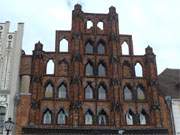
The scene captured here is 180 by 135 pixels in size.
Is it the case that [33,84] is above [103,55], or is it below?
below

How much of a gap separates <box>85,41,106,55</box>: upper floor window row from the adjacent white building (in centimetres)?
477

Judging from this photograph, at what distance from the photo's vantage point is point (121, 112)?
2672cm

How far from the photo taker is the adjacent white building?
85.8ft

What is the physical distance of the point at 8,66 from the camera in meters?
27.5

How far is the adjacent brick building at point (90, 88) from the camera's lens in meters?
26.1

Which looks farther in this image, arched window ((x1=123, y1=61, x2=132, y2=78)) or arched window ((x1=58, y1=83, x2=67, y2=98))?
arched window ((x1=123, y1=61, x2=132, y2=78))

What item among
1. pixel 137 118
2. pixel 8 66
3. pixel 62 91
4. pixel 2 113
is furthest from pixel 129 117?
pixel 8 66

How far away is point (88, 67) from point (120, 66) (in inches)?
88.4

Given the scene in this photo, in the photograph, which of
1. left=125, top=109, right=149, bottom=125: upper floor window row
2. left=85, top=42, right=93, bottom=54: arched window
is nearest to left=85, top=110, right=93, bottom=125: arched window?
left=125, top=109, right=149, bottom=125: upper floor window row

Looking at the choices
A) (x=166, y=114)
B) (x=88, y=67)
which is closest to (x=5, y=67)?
(x=88, y=67)

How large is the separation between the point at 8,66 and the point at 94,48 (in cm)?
629

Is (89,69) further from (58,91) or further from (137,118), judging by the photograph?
(137,118)

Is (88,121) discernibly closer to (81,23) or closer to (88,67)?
(88,67)

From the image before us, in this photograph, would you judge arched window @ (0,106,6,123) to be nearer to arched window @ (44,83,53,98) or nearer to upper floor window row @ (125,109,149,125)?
arched window @ (44,83,53,98)
